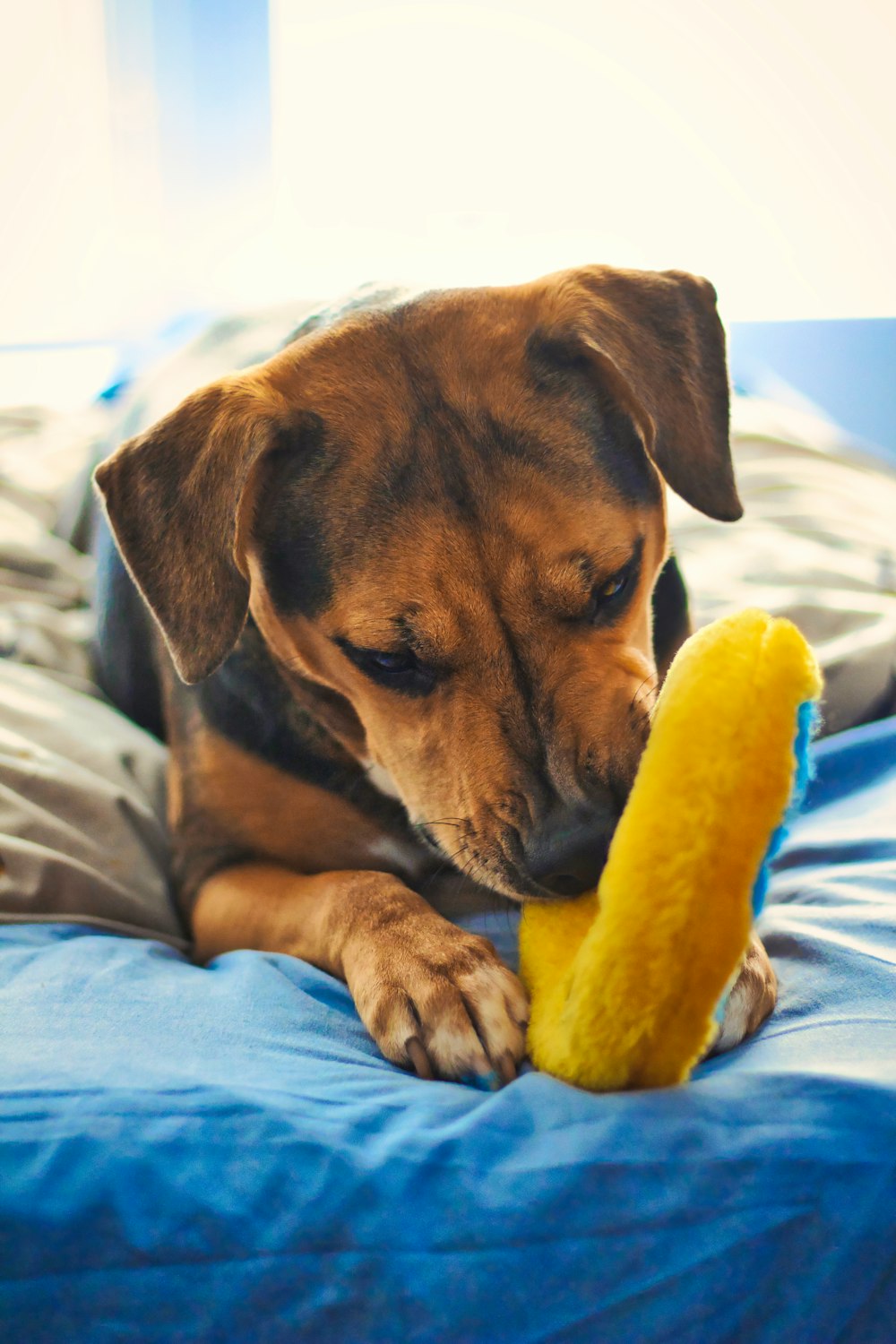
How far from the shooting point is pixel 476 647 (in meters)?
1.88

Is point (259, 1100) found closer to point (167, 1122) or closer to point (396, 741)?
point (167, 1122)

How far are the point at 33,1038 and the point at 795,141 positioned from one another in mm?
5829

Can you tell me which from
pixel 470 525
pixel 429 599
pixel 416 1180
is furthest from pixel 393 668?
pixel 416 1180

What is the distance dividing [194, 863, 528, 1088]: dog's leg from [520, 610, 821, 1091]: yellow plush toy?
0.72ft

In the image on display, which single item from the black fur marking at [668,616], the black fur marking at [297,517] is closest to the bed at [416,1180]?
the black fur marking at [297,517]

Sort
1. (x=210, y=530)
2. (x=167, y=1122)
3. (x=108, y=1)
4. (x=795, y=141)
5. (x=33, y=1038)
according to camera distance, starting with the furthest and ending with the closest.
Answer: (x=108, y=1) → (x=795, y=141) → (x=210, y=530) → (x=33, y=1038) → (x=167, y=1122)

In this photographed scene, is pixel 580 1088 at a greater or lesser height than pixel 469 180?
lesser

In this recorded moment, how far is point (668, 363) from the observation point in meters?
2.15

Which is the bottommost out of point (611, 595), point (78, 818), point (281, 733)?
point (78, 818)

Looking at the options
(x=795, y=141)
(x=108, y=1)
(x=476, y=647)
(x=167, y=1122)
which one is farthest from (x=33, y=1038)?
(x=108, y=1)

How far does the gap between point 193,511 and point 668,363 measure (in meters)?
0.94

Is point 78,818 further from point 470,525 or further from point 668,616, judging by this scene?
point 668,616

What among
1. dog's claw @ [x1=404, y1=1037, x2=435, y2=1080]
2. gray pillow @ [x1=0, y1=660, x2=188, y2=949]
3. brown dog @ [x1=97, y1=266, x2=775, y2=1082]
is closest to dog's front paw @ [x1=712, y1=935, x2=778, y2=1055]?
brown dog @ [x1=97, y1=266, x2=775, y2=1082]

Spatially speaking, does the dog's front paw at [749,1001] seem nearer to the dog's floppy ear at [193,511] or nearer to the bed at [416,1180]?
the bed at [416,1180]
